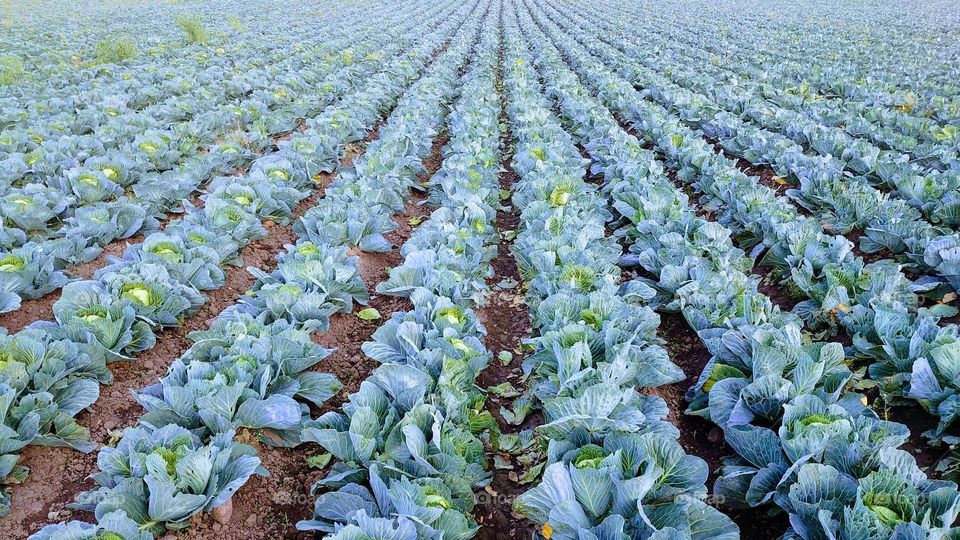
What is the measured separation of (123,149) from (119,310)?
4.18 metres

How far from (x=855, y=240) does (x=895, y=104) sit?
625cm

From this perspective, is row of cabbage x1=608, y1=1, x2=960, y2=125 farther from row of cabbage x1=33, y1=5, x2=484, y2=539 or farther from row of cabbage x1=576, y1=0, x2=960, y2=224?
row of cabbage x1=33, y1=5, x2=484, y2=539

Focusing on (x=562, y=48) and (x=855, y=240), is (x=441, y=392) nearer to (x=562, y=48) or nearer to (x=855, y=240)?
(x=855, y=240)

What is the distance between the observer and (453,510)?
259 centimetres

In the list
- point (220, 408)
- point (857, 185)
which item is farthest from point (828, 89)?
point (220, 408)

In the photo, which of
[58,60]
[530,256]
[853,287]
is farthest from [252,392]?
[58,60]

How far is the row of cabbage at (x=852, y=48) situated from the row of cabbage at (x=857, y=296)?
572cm

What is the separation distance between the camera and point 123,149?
721 centimetres

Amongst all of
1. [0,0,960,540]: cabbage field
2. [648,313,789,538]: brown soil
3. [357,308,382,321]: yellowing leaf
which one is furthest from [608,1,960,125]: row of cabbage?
[357,308,382,321]: yellowing leaf

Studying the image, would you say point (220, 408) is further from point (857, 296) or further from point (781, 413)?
point (857, 296)

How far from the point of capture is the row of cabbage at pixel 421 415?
2.60m

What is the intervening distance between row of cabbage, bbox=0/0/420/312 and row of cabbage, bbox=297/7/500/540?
2.76m

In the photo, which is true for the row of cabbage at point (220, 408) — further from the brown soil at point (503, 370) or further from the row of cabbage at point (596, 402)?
the row of cabbage at point (596, 402)

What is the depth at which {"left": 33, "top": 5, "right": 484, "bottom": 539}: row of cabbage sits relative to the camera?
2.62 metres
